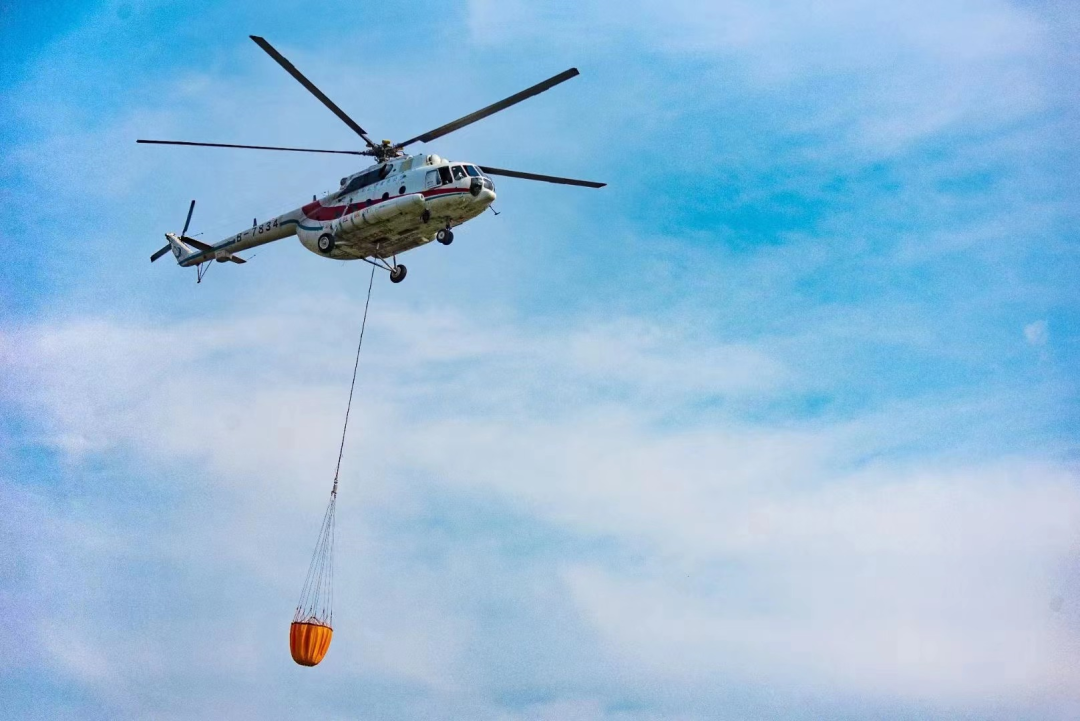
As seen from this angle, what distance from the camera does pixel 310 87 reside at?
1547 inches

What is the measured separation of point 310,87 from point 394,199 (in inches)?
176

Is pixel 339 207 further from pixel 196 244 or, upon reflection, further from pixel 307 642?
pixel 307 642

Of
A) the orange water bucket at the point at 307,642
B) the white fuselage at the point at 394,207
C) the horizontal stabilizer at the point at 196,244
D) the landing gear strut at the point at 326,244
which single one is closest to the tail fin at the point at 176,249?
the horizontal stabilizer at the point at 196,244

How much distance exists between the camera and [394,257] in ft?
134

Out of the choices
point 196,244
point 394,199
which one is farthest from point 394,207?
point 196,244

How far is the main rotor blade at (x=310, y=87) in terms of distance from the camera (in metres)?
37.8

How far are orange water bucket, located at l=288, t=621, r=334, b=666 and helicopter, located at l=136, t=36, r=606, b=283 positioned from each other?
11.5 metres

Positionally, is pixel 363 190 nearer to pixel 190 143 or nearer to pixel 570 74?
pixel 190 143

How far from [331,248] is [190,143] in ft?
17.4

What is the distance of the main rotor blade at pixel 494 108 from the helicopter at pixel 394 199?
3cm

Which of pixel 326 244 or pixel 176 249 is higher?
pixel 176 249

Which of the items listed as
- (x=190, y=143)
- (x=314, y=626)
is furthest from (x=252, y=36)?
(x=314, y=626)

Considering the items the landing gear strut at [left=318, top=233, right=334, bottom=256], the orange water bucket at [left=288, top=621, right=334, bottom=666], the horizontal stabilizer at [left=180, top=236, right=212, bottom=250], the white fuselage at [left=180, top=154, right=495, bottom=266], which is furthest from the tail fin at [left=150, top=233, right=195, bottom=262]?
the orange water bucket at [left=288, top=621, right=334, bottom=666]

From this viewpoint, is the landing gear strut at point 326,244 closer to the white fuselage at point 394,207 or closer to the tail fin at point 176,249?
the white fuselage at point 394,207
